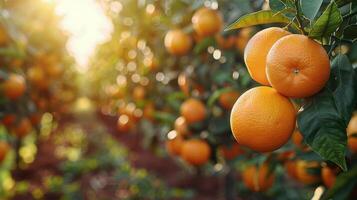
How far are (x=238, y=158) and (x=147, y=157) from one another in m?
3.35

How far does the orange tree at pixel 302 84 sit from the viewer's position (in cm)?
83

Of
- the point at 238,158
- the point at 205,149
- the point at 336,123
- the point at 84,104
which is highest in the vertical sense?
the point at 336,123

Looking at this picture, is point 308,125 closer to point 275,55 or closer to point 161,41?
point 275,55

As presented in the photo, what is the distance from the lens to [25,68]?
3.40 m

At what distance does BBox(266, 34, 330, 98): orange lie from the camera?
84 centimetres

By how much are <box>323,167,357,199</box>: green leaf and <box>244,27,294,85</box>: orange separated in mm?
319

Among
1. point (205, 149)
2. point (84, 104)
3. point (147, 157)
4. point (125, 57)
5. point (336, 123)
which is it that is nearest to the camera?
point (336, 123)

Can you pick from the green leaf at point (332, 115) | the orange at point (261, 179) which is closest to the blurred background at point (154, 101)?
the orange at point (261, 179)

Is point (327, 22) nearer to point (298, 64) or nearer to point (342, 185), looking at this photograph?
point (298, 64)

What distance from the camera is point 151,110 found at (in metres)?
2.82

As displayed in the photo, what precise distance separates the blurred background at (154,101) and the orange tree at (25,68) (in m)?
0.01

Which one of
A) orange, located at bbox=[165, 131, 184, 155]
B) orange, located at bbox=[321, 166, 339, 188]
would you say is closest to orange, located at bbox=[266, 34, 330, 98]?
orange, located at bbox=[321, 166, 339, 188]

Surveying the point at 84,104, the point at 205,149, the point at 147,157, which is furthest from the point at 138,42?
the point at 84,104

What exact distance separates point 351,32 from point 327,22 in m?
0.11
